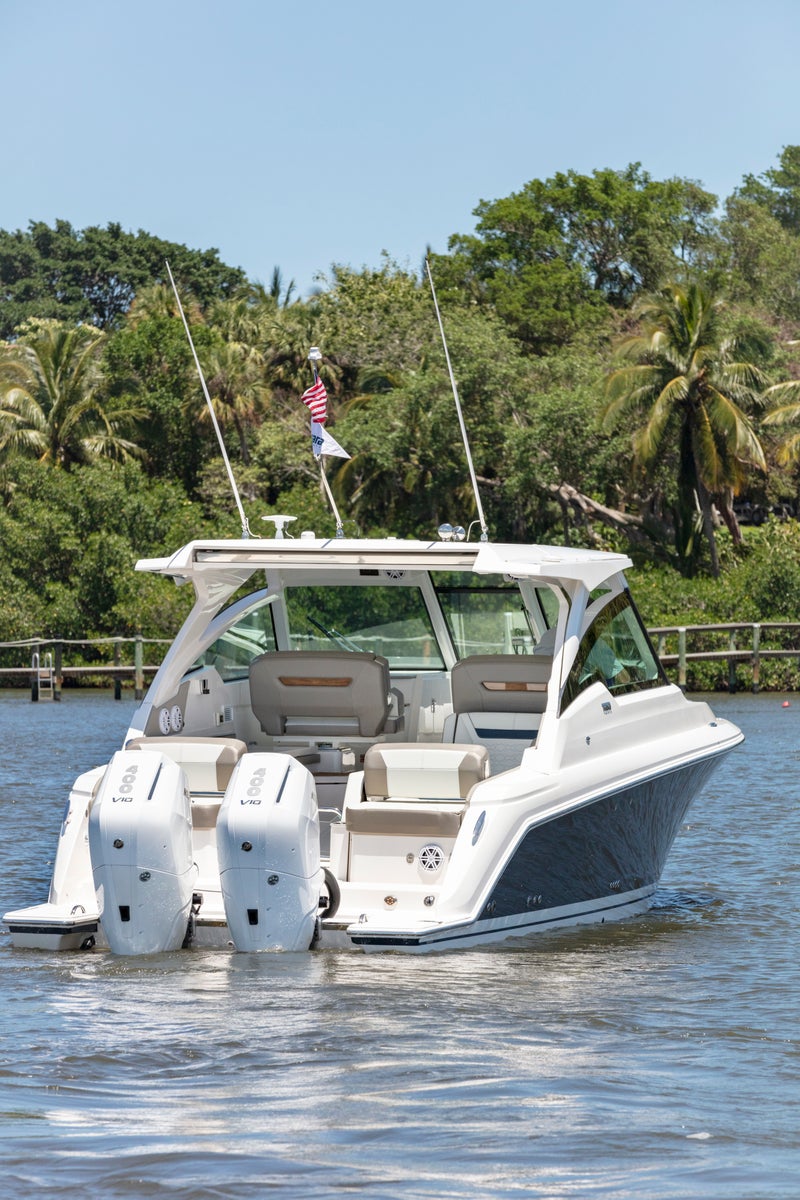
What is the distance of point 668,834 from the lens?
9750 millimetres

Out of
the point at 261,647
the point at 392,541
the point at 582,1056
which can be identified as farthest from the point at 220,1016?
the point at 261,647

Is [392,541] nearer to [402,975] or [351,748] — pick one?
[351,748]

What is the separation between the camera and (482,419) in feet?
130

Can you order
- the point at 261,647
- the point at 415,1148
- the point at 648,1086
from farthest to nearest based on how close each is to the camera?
the point at 261,647 → the point at 648,1086 → the point at 415,1148

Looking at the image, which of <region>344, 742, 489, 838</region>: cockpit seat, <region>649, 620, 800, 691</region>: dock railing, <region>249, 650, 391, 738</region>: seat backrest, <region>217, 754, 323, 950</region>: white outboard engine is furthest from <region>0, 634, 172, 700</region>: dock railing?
<region>217, 754, 323, 950</region>: white outboard engine

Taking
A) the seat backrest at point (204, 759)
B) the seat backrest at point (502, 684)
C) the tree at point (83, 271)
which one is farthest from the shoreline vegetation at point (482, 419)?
the seat backrest at point (204, 759)

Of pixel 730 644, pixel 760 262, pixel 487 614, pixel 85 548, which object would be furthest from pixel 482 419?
pixel 487 614

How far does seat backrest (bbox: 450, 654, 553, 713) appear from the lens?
29.6 ft

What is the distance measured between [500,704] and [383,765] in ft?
4.71

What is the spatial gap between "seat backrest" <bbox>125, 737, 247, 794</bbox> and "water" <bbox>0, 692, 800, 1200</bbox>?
1.06 metres

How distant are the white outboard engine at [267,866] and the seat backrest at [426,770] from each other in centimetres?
79

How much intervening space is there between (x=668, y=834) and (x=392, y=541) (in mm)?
2753

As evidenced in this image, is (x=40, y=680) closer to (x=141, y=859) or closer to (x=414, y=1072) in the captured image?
(x=141, y=859)

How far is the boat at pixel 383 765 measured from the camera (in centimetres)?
704
